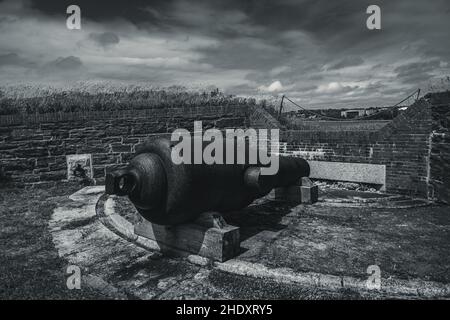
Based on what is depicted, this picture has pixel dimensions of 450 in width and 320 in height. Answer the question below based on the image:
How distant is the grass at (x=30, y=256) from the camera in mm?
3182

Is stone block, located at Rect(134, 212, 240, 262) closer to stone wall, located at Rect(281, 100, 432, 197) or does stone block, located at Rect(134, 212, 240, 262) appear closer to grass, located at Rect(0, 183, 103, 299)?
grass, located at Rect(0, 183, 103, 299)

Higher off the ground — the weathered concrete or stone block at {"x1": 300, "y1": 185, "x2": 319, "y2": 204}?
the weathered concrete

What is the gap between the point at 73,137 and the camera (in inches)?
342

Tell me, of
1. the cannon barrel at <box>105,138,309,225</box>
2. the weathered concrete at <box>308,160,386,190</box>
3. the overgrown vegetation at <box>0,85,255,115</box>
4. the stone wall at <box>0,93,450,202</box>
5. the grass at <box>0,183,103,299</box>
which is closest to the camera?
the grass at <box>0,183,103,299</box>

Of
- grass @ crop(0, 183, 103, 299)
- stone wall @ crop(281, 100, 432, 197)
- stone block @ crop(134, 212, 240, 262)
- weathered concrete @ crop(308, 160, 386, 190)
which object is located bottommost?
grass @ crop(0, 183, 103, 299)

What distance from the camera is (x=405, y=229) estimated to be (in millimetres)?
5082

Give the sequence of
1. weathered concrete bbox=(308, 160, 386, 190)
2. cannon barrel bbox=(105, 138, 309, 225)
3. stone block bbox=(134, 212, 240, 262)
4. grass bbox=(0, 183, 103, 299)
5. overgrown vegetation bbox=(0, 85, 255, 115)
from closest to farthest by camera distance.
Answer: grass bbox=(0, 183, 103, 299) < cannon barrel bbox=(105, 138, 309, 225) < stone block bbox=(134, 212, 240, 262) < weathered concrete bbox=(308, 160, 386, 190) < overgrown vegetation bbox=(0, 85, 255, 115)

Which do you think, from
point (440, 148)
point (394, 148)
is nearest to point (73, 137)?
point (394, 148)

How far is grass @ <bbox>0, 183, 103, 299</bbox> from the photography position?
318 centimetres

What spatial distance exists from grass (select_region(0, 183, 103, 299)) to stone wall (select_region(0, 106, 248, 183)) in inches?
51.9

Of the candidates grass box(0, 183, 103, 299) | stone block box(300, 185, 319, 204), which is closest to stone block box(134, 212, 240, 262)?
grass box(0, 183, 103, 299)

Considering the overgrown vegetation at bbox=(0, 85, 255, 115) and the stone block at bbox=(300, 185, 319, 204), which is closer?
the stone block at bbox=(300, 185, 319, 204)

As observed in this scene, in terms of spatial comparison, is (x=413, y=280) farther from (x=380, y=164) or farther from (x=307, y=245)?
(x=380, y=164)

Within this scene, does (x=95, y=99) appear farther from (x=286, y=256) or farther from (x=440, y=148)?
(x=440, y=148)
